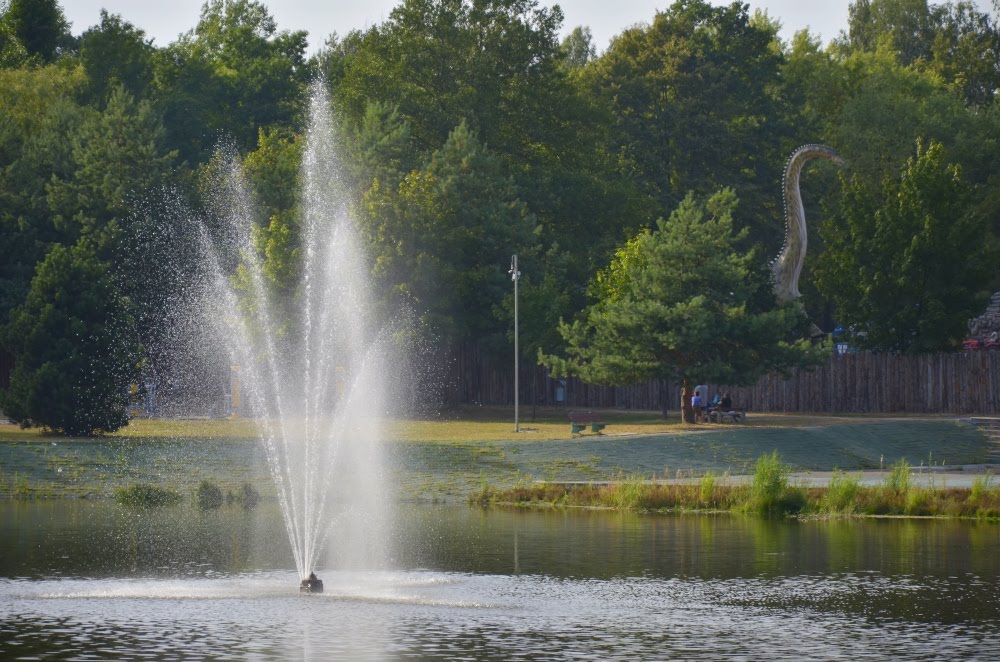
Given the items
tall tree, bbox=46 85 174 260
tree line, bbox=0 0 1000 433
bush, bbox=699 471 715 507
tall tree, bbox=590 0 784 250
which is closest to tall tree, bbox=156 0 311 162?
tree line, bbox=0 0 1000 433

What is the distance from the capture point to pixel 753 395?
68.3 meters

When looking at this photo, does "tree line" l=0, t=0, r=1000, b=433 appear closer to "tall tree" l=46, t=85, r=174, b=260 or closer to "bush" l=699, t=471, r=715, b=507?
"tall tree" l=46, t=85, r=174, b=260

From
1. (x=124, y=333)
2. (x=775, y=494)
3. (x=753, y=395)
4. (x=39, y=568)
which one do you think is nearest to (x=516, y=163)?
(x=753, y=395)

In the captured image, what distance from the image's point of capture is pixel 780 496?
41312mm

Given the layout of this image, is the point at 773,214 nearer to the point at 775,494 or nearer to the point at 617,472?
the point at 617,472

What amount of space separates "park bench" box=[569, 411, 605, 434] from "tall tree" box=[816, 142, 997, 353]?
444 inches

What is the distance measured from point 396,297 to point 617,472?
24.3m

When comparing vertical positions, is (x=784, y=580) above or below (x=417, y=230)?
below

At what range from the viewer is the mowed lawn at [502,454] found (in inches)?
1905

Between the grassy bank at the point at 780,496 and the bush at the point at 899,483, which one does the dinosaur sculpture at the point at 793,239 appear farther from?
the bush at the point at 899,483

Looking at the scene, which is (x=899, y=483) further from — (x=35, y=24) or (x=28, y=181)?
(x=35, y=24)

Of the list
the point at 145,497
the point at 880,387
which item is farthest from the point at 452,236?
the point at 145,497

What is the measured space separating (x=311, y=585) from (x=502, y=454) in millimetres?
22009

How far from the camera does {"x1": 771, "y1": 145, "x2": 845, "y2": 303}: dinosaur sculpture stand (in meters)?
67.8
